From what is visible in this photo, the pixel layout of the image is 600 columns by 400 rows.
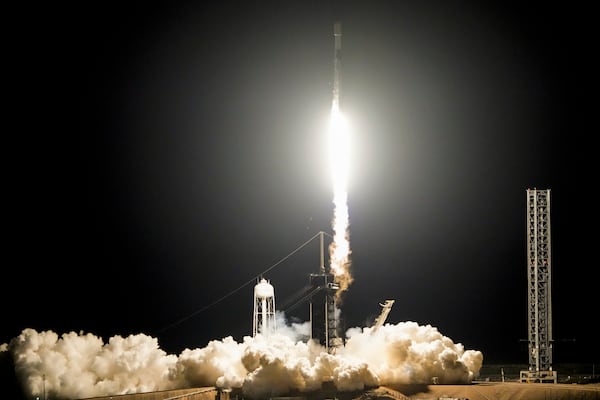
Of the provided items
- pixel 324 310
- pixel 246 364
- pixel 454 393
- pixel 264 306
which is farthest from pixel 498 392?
pixel 264 306

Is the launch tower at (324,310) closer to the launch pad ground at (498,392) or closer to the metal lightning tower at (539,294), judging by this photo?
the launch pad ground at (498,392)

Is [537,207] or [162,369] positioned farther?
[537,207]

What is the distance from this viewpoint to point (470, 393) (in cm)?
6425

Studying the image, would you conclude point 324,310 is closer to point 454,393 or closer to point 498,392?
point 454,393

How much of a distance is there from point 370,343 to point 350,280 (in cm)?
398

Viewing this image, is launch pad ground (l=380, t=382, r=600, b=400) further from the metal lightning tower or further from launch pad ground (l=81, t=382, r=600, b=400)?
the metal lightning tower

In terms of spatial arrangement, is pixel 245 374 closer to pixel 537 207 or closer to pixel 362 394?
pixel 362 394

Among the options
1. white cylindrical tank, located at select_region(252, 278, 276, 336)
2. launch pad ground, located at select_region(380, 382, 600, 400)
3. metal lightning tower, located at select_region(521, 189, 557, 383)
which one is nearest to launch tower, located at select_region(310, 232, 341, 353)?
white cylindrical tank, located at select_region(252, 278, 276, 336)

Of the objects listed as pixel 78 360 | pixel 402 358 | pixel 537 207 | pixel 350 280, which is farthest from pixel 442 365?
pixel 78 360

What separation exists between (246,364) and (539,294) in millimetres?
21998

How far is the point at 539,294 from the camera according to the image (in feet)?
244

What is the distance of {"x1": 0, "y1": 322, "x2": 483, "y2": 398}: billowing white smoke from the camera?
62.5 metres

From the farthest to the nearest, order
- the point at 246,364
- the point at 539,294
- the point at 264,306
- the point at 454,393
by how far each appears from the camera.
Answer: the point at 539,294, the point at 264,306, the point at 454,393, the point at 246,364

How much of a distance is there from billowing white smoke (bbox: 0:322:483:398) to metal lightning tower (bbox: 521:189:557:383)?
601cm
